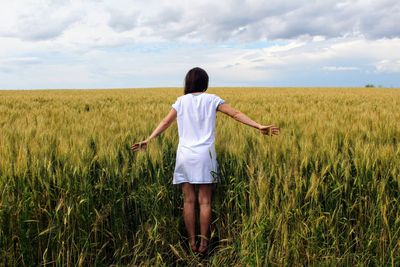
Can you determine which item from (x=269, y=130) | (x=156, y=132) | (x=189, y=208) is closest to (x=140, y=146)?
(x=156, y=132)

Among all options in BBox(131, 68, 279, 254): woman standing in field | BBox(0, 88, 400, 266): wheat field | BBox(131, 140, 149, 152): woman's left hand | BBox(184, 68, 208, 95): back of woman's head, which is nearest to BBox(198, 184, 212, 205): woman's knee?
BBox(131, 68, 279, 254): woman standing in field

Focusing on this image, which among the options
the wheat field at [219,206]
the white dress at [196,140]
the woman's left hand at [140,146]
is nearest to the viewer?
the wheat field at [219,206]

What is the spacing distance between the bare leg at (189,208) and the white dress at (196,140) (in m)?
0.09

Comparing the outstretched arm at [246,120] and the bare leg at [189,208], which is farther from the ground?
the outstretched arm at [246,120]

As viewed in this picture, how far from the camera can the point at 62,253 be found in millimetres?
2943

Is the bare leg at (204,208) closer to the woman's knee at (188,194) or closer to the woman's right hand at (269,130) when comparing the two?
the woman's knee at (188,194)

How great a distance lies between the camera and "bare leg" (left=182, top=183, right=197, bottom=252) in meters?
3.22

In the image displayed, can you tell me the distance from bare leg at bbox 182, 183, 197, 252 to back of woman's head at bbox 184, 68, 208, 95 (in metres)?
0.85

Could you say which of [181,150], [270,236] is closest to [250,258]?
[270,236]

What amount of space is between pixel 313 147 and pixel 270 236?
2.84 ft

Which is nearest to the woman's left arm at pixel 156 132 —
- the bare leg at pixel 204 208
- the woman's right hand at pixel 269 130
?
the bare leg at pixel 204 208

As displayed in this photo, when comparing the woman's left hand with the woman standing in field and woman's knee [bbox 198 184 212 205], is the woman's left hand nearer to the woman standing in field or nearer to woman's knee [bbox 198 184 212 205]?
the woman standing in field

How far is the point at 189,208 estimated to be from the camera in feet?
10.5

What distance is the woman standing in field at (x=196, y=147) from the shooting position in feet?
10.5
